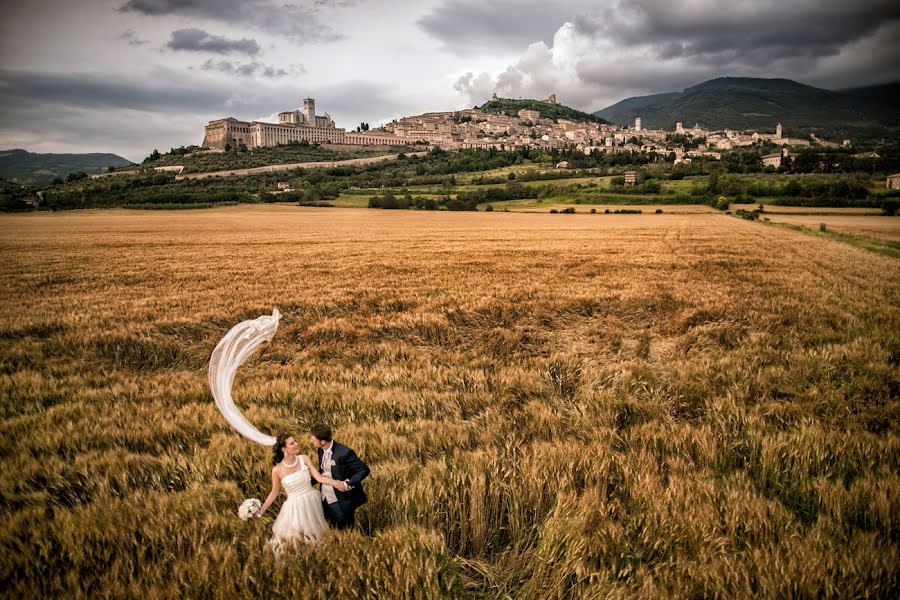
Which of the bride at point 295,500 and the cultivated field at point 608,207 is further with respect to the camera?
the cultivated field at point 608,207

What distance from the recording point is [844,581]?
2.78 meters

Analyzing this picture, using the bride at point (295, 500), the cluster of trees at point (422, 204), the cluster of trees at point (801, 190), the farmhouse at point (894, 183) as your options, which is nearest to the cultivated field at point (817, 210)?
the cluster of trees at point (801, 190)

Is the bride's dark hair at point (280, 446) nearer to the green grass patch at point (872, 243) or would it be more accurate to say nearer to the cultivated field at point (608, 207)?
the green grass patch at point (872, 243)

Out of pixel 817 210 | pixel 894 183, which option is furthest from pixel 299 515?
pixel 894 183

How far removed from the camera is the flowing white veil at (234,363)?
367 cm

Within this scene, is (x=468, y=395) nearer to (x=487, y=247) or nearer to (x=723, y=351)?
(x=723, y=351)

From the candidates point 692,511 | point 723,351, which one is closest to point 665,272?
point 723,351

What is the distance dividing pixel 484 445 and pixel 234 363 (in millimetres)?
2741

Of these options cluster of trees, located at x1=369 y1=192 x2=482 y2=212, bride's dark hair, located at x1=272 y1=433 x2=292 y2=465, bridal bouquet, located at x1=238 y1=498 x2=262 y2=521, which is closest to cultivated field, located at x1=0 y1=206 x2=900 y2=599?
bridal bouquet, located at x1=238 y1=498 x2=262 y2=521

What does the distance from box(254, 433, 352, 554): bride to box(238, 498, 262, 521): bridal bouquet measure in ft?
0.17

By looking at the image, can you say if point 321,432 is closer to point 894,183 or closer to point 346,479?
point 346,479

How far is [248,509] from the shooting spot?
3.62 meters

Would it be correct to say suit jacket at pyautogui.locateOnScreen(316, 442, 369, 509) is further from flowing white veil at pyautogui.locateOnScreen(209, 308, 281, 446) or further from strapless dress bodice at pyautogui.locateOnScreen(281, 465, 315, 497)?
flowing white veil at pyautogui.locateOnScreen(209, 308, 281, 446)

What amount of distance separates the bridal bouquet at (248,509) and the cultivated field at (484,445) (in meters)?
0.13
